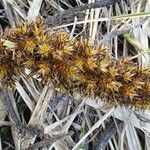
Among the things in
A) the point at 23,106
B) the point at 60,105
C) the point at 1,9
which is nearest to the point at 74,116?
the point at 60,105

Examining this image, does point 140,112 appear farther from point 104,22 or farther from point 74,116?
point 104,22

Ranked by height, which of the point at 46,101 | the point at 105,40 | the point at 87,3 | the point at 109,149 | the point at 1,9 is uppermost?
the point at 1,9

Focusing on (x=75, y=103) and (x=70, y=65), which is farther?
(x=75, y=103)

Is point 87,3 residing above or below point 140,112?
above

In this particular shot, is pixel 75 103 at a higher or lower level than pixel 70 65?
lower

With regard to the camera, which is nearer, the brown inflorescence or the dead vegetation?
the brown inflorescence

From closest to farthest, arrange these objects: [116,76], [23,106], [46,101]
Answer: [116,76], [46,101], [23,106]

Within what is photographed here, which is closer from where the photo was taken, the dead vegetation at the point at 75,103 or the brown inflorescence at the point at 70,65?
the brown inflorescence at the point at 70,65

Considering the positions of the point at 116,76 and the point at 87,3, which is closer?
the point at 116,76
